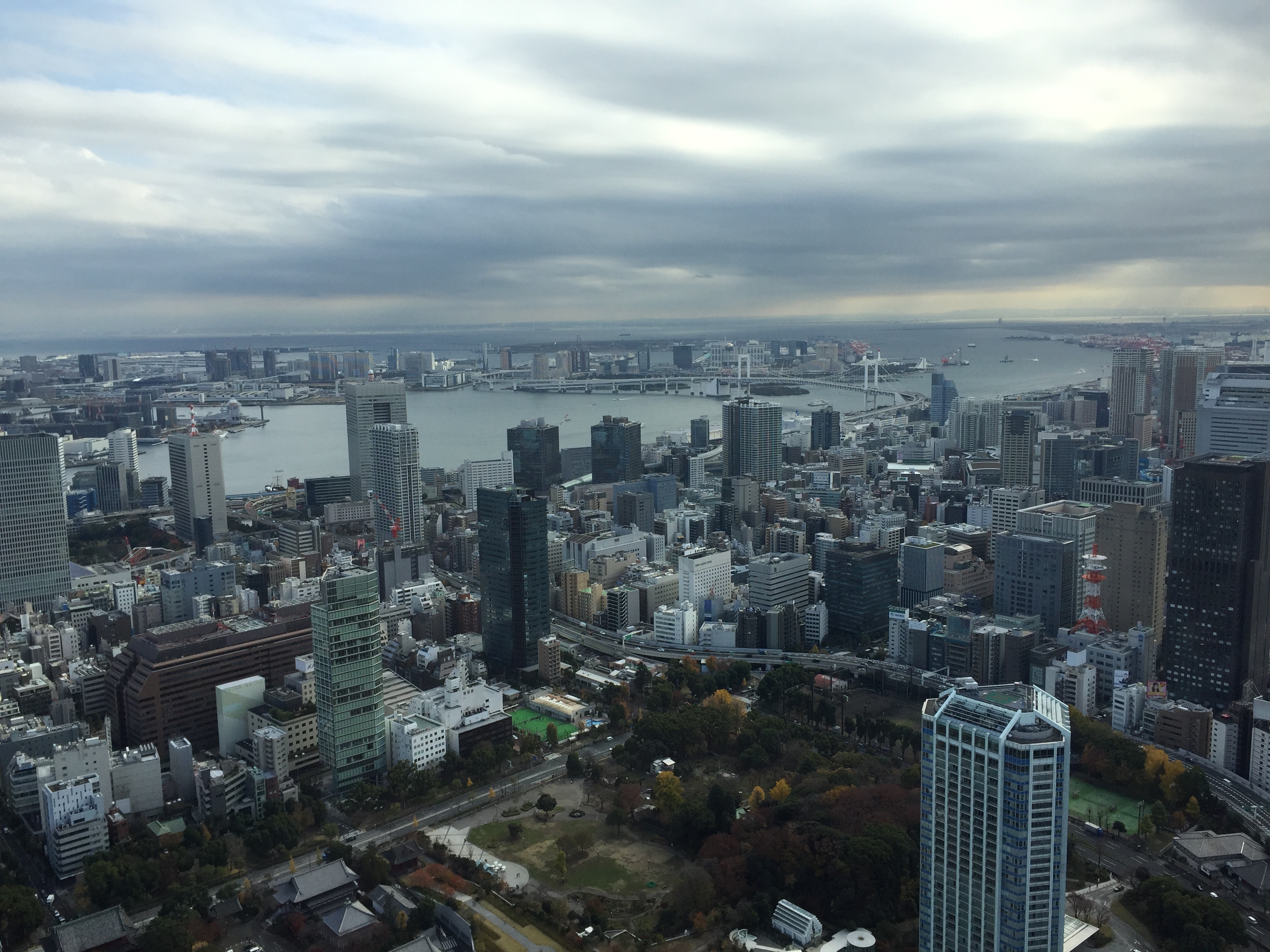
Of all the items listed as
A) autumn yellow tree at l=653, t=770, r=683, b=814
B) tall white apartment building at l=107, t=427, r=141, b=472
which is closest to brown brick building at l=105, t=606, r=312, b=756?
autumn yellow tree at l=653, t=770, r=683, b=814

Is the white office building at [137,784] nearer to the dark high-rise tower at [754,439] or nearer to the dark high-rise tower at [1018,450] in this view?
the dark high-rise tower at [754,439]

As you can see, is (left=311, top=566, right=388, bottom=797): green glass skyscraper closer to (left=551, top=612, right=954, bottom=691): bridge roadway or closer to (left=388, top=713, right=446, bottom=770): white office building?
(left=388, top=713, right=446, bottom=770): white office building

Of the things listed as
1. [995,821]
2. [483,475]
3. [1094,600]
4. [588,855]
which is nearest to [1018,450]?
[1094,600]

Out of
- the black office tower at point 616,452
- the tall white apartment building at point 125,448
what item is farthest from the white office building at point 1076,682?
the tall white apartment building at point 125,448

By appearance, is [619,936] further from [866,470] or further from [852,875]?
[866,470]

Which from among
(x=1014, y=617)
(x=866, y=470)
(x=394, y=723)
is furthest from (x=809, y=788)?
(x=866, y=470)

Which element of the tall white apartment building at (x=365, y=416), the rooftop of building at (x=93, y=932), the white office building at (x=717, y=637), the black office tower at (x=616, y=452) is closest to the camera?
the rooftop of building at (x=93, y=932)

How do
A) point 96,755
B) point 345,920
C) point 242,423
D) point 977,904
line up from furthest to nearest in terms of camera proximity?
point 242,423, point 96,755, point 345,920, point 977,904
